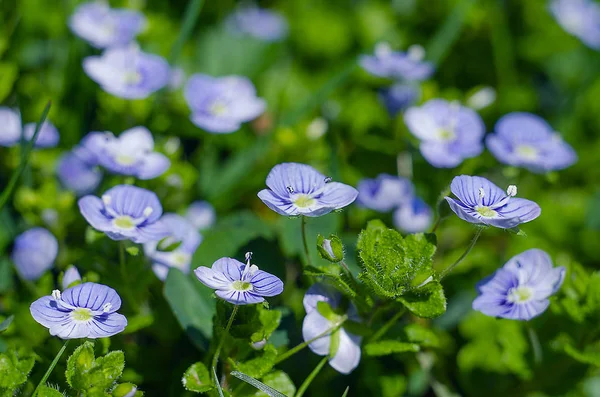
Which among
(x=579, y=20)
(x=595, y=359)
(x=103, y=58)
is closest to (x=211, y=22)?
(x=103, y=58)

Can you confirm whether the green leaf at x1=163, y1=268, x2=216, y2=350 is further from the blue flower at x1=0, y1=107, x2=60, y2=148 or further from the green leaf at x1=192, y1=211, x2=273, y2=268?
the blue flower at x1=0, y1=107, x2=60, y2=148

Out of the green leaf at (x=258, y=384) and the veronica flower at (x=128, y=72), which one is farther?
the veronica flower at (x=128, y=72)

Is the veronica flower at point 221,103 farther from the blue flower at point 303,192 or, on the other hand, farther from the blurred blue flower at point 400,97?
the blue flower at point 303,192

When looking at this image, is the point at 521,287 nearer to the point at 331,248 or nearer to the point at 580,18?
the point at 331,248

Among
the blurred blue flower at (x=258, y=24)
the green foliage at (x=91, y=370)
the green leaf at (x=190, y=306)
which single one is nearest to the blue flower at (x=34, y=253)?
the green leaf at (x=190, y=306)

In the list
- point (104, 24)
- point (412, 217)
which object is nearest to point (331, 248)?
point (412, 217)

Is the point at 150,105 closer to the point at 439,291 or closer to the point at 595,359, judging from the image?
the point at 439,291

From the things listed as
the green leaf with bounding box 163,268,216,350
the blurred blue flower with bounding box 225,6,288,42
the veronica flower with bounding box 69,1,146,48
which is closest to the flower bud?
the green leaf with bounding box 163,268,216,350
